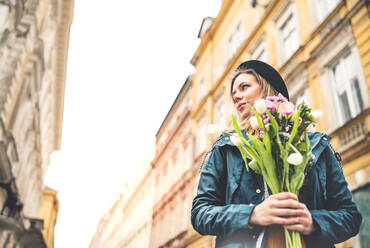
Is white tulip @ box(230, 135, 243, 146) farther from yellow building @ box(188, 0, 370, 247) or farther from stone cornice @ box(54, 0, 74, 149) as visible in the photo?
stone cornice @ box(54, 0, 74, 149)

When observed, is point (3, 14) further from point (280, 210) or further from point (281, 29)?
point (280, 210)

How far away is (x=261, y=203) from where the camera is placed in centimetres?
133

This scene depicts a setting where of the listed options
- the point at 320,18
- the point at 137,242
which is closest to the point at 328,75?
the point at 320,18

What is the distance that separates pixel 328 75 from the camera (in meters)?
8.89

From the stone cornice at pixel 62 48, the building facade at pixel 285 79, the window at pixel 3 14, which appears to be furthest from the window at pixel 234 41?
the window at pixel 3 14

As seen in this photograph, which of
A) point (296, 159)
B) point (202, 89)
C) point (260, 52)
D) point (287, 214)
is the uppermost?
point (202, 89)

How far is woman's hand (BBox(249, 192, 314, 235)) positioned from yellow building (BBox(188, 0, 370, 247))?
2622 mm

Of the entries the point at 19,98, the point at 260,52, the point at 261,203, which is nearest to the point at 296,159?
the point at 261,203

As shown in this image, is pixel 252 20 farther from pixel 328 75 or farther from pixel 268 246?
pixel 268 246

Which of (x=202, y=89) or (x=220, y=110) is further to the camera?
(x=202, y=89)

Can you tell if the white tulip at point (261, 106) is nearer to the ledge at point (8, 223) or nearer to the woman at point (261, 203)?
the woman at point (261, 203)

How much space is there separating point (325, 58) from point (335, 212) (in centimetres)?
857

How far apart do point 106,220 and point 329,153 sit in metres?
57.2

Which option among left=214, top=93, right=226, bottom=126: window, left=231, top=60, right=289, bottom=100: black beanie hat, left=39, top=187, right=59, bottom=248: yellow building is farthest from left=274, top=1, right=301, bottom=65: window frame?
left=39, top=187, right=59, bottom=248: yellow building
